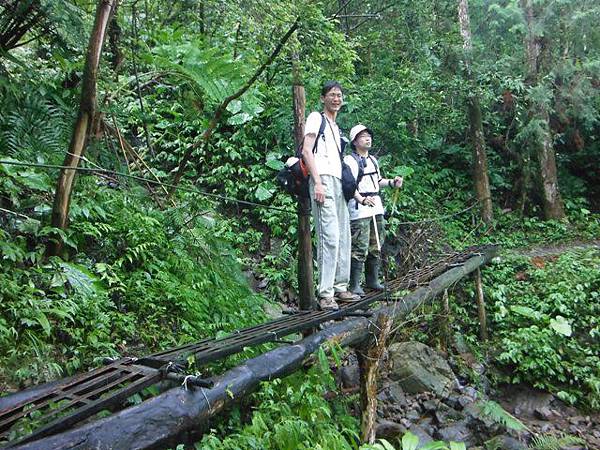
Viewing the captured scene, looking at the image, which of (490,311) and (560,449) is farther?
(490,311)

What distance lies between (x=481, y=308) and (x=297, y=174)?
230 inches

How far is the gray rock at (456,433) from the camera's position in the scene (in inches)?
239

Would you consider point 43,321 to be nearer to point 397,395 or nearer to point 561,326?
point 397,395

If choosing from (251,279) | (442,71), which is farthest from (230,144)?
(442,71)

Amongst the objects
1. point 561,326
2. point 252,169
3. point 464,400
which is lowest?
point 464,400

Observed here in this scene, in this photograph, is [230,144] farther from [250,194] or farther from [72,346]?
[72,346]

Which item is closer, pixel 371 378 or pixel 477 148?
pixel 371 378

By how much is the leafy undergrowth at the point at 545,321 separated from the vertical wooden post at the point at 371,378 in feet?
12.6

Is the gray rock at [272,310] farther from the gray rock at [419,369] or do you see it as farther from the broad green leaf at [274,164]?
the broad green leaf at [274,164]

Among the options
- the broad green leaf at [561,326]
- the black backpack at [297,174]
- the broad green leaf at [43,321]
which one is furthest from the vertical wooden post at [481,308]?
the broad green leaf at [43,321]

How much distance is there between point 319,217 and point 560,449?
435 centimetres

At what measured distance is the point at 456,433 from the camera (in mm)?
6152

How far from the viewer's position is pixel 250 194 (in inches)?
371

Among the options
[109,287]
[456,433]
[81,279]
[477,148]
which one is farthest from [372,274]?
[477,148]
